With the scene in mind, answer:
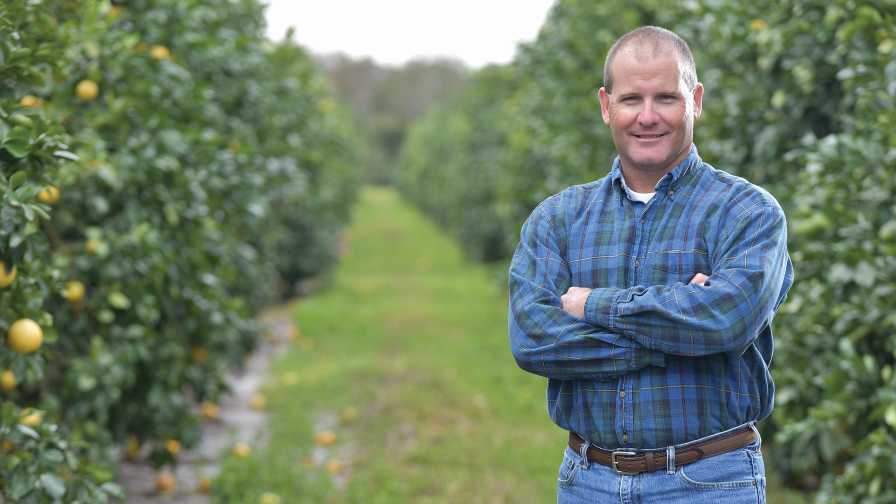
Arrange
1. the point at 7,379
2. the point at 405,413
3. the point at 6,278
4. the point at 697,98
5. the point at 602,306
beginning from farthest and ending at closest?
1. the point at 405,413
2. the point at 7,379
3. the point at 6,278
4. the point at 697,98
5. the point at 602,306

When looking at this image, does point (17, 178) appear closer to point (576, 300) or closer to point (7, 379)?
point (7, 379)

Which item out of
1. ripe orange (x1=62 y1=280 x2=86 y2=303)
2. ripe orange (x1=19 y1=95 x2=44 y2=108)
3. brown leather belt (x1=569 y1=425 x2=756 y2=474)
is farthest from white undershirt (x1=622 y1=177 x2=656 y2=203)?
ripe orange (x1=62 y1=280 x2=86 y2=303)

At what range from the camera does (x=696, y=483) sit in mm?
2168

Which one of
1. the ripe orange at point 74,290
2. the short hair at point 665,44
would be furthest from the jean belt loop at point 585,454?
the ripe orange at point 74,290

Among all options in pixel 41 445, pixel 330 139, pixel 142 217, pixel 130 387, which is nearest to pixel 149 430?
pixel 130 387

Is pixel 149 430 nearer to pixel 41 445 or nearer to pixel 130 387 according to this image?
pixel 130 387

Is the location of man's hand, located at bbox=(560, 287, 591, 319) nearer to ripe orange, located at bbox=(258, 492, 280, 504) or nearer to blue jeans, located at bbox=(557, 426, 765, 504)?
blue jeans, located at bbox=(557, 426, 765, 504)

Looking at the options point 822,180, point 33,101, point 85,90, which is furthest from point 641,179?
point 85,90

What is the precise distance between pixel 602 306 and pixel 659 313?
131 millimetres

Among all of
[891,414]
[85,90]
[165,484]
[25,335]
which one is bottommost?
[165,484]

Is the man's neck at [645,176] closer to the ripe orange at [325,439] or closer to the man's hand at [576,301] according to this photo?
the man's hand at [576,301]

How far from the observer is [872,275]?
3.68 metres

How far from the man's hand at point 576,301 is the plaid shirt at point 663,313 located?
0.06 feet

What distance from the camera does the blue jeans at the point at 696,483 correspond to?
2.17 m
